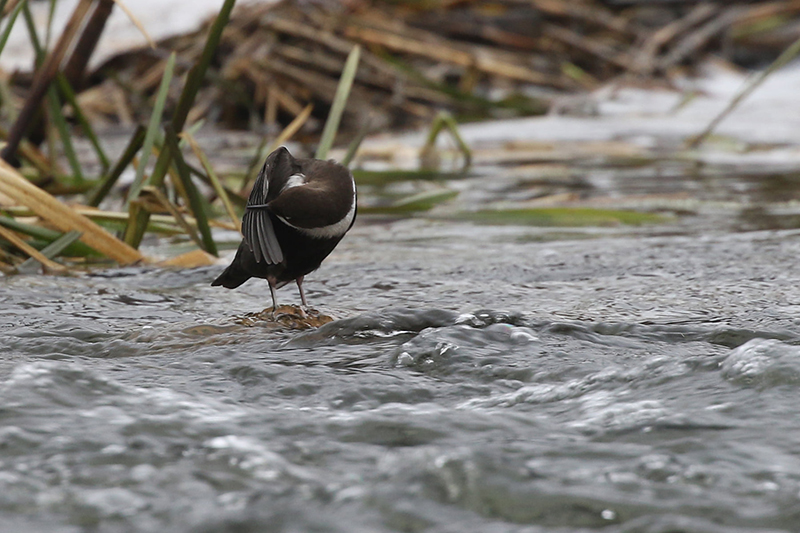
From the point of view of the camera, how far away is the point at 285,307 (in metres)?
2.24

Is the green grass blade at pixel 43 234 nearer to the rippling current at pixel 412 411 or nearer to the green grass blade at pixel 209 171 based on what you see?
the rippling current at pixel 412 411

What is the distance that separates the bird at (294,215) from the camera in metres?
1.99

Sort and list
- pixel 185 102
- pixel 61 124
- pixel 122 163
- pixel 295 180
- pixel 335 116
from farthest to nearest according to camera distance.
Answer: pixel 61 124, pixel 335 116, pixel 122 163, pixel 185 102, pixel 295 180

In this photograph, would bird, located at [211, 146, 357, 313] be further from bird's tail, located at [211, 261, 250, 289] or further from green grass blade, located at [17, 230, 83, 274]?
green grass blade, located at [17, 230, 83, 274]

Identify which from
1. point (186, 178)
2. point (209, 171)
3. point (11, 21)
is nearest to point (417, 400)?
point (186, 178)

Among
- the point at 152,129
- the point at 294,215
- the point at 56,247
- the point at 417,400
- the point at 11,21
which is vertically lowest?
the point at 417,400

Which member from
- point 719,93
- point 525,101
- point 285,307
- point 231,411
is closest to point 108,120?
point 525,101

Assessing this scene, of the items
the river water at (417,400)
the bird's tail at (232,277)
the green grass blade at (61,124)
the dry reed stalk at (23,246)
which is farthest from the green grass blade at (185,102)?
the green grass blade at (61,124)

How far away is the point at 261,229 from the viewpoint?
2064 millimetres

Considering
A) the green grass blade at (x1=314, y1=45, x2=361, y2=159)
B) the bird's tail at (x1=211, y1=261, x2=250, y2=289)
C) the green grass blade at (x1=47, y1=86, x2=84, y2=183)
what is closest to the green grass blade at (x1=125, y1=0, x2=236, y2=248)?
the bird's tail at (x1=211, y1=261, x2=250, y2=289)

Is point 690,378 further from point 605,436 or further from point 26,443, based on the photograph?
point 26,443

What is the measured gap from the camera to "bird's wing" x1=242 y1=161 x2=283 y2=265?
79.7 inches

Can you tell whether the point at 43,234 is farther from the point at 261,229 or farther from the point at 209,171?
the point at 261,229

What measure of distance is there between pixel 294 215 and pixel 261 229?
10cm
